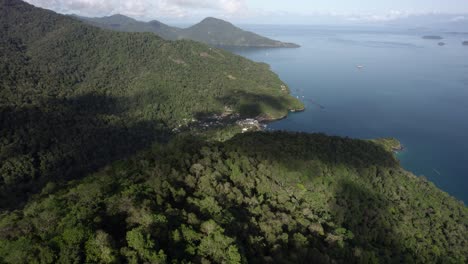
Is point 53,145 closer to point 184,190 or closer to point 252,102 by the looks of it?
point 184,190

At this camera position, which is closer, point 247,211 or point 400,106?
point 247,211

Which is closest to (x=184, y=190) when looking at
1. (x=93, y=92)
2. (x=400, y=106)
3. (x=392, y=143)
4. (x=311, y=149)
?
(x=311, y=149)

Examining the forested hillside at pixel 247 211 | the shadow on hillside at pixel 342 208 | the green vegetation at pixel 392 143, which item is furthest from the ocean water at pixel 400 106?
the forested hillside at pixel 247 211

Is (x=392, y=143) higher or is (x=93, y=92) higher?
(x=93, y=92)

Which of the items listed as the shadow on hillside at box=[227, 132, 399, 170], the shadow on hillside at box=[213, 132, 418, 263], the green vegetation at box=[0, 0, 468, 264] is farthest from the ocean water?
the shadow on hillside at box=[213, 132, 418, 263]

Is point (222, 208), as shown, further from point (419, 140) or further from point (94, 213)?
point (419, 140)

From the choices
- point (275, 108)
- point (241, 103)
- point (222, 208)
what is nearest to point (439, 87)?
point (275, 108)

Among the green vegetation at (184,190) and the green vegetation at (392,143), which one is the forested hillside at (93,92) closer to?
the green vegetation at (184,190)
